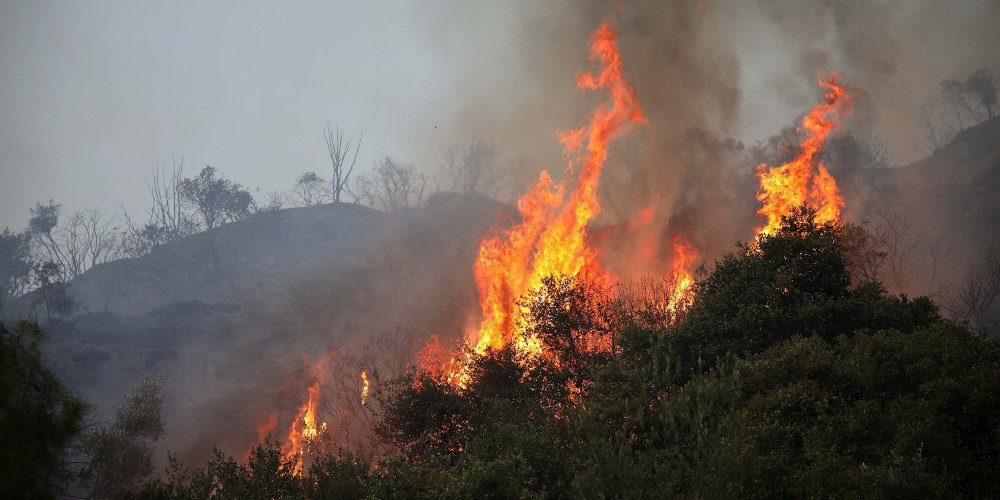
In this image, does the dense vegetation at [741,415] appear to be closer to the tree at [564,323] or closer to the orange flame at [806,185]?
the tree at [564,323]

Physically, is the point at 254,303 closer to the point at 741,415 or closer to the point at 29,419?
the point at 29,419

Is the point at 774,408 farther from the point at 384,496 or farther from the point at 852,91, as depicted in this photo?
the point at 852,91

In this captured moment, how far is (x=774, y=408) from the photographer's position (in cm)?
2039

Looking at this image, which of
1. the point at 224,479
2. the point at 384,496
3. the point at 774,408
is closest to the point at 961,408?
the point at 774,408

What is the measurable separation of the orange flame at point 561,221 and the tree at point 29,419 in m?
34.4

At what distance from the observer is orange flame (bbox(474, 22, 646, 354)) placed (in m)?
53.1

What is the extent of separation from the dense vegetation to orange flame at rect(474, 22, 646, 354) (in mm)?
19910

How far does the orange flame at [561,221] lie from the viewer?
5306 centimetres

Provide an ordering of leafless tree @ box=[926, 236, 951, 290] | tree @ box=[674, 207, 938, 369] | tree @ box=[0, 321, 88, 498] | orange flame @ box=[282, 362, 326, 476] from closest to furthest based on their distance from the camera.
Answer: tree @ box=[0, 321, 88, 498] → tree @ box=[674, 207, 938, 369] → orange flame @ box=[282, 362, 326, 476] → leafless tree @ box=[926, 236, 951, 290]

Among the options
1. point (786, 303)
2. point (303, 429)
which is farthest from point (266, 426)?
point (786, 303)

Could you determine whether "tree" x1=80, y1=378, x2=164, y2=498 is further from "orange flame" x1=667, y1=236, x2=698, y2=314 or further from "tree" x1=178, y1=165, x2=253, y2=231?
"tree" x1=178, y1=165, x2=253, y2=231

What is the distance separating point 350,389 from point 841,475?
187 ft

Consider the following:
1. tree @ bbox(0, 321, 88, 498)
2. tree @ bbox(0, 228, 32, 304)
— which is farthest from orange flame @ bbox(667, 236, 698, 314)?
tree @ bbox(0, 228, 32, 304)

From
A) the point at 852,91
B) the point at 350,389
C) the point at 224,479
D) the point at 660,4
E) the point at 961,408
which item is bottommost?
the point at 961,408
